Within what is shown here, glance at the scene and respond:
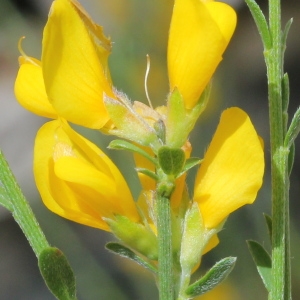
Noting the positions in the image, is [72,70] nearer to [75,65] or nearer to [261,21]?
[75,65]

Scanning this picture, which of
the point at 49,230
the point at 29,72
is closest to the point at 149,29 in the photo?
the point at 49,230

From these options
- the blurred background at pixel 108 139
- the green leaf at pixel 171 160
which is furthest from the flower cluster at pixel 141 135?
the blurred background at pixel 108 139

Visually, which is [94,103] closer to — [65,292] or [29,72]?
[29,72]

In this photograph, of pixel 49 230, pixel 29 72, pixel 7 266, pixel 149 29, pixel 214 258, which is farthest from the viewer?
pixel 7 266

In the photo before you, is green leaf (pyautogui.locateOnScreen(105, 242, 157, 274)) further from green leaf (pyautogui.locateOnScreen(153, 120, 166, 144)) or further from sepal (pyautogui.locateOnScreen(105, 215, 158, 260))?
green leaf (pyautogui.locateOnScreen(153, 120, 166, 144))

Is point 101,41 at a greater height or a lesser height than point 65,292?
greater

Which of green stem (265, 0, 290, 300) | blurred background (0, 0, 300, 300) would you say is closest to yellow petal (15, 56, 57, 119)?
green stem (265, 0, 290, 300)

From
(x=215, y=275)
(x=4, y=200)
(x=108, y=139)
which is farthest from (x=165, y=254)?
(x=108, y=139)

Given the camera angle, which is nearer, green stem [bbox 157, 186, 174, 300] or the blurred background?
green stem [bbox 157, 186, 174, 300]
